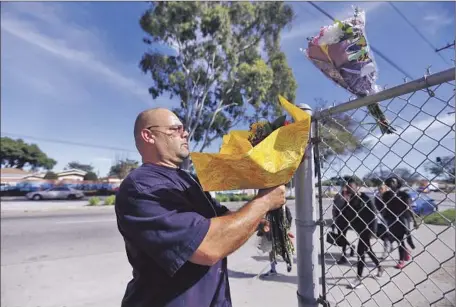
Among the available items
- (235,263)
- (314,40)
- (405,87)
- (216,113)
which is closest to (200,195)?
(314,40)

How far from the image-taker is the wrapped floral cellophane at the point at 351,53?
1.20 metres

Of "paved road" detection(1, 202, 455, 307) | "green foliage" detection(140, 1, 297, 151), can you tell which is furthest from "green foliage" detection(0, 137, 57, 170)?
"paved road" detection(1, 202, 455, 307)

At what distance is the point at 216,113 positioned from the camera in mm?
18578

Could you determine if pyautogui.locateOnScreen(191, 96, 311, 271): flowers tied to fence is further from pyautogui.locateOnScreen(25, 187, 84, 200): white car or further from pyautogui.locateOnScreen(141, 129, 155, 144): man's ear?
pyautogui.locateOnScreen(25, 187, 84, 200): white car

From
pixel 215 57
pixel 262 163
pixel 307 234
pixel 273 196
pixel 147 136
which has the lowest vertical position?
pixel 307 234

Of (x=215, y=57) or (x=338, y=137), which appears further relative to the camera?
(x=215, y=57)

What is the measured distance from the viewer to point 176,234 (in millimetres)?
1150

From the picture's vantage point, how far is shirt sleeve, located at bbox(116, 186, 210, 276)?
115cm

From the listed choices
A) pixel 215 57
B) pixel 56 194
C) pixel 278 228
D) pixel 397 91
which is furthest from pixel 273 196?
pixel 56 194

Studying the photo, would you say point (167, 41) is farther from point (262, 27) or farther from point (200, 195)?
point (200, 195)

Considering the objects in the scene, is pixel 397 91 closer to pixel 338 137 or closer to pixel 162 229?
pixel 338 137

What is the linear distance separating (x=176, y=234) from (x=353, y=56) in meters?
0.94

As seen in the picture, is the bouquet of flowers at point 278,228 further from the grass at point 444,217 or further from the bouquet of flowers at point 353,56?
the grass at point 444,217

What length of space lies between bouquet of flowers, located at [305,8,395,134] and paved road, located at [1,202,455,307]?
1272 mm
